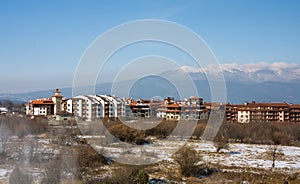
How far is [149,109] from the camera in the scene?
108 ft

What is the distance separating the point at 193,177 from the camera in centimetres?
1253

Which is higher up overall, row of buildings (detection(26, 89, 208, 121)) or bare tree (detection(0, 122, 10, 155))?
row of buildings (detection(26, 89, 208, 121))

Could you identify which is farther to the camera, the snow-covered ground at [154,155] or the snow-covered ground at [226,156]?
the snow-covered ground at [226,156]

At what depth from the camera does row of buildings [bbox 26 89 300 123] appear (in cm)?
2914

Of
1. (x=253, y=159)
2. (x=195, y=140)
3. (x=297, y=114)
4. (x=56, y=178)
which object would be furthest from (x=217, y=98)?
(x=297, y=114)

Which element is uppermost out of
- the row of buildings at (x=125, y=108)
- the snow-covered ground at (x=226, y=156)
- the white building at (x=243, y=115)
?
the row of buildings at (x=125, y=108)

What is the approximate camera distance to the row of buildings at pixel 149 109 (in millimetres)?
29141

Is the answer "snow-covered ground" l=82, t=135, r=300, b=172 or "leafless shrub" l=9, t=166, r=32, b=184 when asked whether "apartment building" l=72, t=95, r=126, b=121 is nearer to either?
"snow-covered ground" l=82, t=135, r=300, b=172

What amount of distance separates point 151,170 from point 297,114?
27.2 metres

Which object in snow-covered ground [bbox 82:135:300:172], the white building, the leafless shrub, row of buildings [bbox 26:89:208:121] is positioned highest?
row of buildings [bbox 26:89:208:121]

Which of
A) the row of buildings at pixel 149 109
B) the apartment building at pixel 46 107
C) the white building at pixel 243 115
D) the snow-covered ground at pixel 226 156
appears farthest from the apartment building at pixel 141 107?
the snow-covered ground at pixel 226 156

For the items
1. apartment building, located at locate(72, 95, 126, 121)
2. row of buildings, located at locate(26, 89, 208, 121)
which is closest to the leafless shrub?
row of buildings, located at locate(26, 89, 208, 121)

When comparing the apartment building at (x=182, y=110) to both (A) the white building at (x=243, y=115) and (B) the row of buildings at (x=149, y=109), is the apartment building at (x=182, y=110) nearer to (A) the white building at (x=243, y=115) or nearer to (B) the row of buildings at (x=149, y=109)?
(B) the row of buildings at (x=149, y=109)

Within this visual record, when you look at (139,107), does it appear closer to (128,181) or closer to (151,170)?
(151,170)
